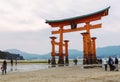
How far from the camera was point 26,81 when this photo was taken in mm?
16047

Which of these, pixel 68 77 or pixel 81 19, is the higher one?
pixel 81 19

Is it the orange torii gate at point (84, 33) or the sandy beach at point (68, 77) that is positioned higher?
the orange torii gate at point (84, 33)

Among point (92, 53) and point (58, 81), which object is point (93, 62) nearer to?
point (92, 53)

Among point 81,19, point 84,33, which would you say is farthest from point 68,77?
point 81,19

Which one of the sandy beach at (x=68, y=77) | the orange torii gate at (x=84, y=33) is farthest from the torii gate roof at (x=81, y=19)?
the sandy beach at (x=68, y=77)

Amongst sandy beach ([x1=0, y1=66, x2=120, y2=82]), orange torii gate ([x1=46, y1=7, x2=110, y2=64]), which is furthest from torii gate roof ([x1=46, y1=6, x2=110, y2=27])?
sandy beach ([x1=0, y1=66, x2=120, y2=82])

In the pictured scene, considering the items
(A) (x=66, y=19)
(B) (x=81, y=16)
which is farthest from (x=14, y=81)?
(A) (x=66, y=19)

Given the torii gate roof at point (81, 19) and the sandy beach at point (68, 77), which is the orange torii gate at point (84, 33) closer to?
the torii gate roof at point (81, 19)

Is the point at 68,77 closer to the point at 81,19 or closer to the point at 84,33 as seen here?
the point at 84,33

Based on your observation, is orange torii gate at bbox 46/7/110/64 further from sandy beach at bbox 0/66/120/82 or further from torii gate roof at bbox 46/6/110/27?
sandy beach at bbox 0/66/120/82

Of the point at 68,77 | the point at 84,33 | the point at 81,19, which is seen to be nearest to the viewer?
the point at 68,77

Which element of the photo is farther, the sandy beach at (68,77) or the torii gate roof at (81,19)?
the torii gate roof at (81,19)

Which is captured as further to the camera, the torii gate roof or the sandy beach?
the torii gate roof

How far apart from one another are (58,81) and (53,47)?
78.4 ft
